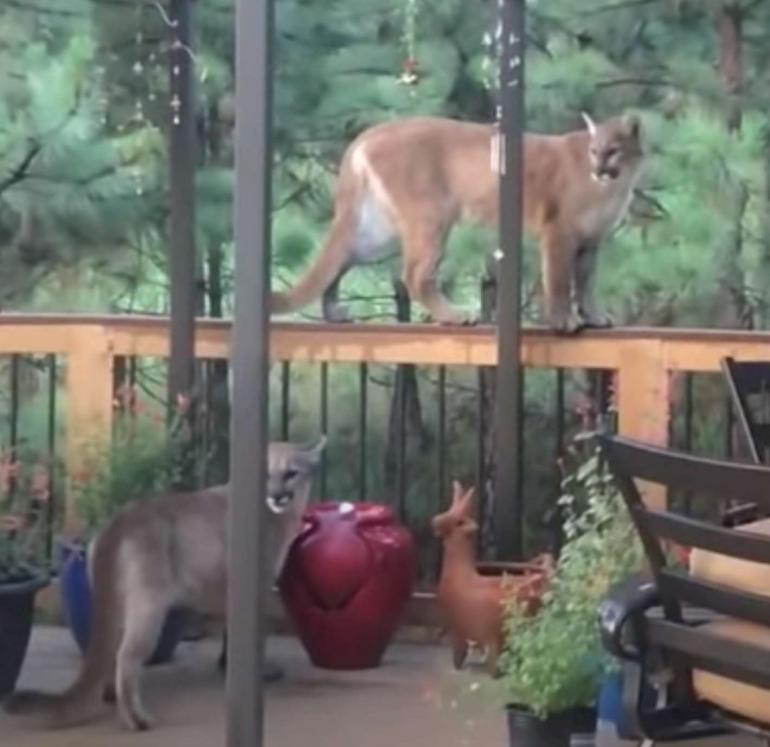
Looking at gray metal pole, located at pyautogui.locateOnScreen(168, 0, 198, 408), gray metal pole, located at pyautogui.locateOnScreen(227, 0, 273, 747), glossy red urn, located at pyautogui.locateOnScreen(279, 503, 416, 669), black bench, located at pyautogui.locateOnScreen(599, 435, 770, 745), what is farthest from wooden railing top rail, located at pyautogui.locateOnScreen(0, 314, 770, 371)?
black bench, located at pyautogui.locateOnScreen(599, 435, 770, 745)

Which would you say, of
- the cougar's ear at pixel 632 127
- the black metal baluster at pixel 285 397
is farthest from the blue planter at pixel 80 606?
the cougar's ear at pixel 632 127

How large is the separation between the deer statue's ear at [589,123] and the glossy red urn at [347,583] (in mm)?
1208

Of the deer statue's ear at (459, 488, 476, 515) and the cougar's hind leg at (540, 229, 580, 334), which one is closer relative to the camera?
the deer statue's ear at (459, 488, 476, 515)

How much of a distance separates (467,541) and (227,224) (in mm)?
1646

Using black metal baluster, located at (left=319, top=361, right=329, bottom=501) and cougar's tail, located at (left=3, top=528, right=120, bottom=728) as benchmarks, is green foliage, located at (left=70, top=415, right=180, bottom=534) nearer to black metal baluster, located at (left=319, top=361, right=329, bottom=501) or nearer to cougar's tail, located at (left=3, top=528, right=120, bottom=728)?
cougar's tail, located at (left=3, top=528, right=120, bottom=728)

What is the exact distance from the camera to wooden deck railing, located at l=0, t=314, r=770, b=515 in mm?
5059

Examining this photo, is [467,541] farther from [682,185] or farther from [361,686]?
[682,185]

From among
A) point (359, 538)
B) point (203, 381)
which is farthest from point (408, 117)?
point (359, 538)

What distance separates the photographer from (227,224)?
5824 mm

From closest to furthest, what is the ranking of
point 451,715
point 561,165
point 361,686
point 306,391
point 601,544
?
1. point 601,544
2. point 451,715
3. point 361,686
4. point 561,165
5. point 306,391

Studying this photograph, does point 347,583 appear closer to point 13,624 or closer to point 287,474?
point 287,474

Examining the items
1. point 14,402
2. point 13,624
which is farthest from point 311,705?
point 14,402

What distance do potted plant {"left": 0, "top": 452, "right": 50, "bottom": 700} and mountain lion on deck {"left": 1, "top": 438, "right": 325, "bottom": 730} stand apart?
0.18 meters

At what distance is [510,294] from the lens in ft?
16.6
